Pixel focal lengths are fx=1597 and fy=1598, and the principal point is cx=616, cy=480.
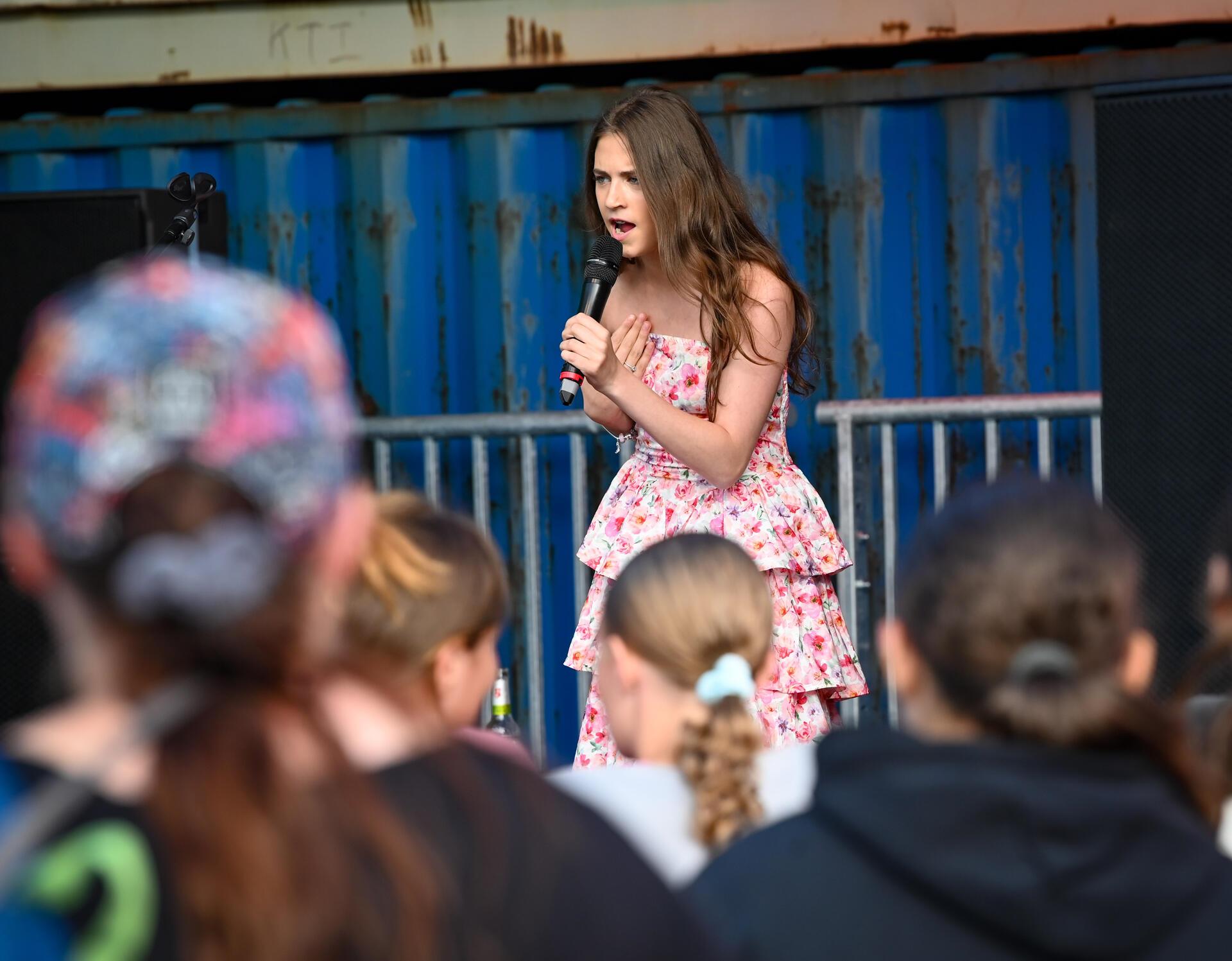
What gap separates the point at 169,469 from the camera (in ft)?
2.71

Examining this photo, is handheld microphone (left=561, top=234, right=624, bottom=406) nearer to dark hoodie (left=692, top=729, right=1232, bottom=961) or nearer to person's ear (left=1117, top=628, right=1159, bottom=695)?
person's ear (left=1117, top=628, right=1159, bottom=695)

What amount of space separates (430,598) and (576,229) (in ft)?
8.58

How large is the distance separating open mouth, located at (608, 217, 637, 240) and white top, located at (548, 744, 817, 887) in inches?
52.6

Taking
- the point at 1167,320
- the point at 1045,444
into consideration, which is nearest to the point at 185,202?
the point at 1167,320

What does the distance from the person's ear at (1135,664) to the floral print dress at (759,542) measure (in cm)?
136

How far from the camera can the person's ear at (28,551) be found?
2.79ft

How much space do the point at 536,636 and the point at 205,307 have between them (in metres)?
3.14

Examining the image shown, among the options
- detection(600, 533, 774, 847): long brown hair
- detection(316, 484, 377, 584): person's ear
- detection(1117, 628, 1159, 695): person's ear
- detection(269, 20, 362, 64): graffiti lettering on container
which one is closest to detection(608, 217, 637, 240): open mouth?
detection(600, 533, 774, 847): long brown hair

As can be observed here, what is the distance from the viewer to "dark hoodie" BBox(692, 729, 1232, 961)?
1.13 meters

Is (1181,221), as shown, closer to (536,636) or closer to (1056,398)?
(1056,398)

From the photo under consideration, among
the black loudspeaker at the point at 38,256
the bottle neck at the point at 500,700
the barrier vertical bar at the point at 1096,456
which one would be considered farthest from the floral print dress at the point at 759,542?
the barrier vertical bar at the point at 1096,456

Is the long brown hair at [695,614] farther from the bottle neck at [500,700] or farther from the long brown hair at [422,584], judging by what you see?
the bottle neck at [500,700]

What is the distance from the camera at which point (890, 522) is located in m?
3.77

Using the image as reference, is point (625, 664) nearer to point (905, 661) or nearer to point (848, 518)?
point (905, 661)
